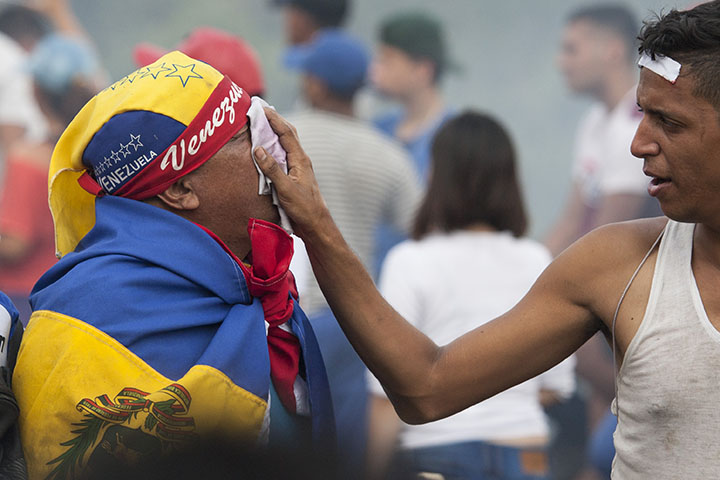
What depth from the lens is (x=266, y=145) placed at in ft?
6.89

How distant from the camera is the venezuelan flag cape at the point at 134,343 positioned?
1.85 metres

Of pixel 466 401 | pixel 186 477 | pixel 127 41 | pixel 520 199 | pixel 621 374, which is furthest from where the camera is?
pixel 127 41

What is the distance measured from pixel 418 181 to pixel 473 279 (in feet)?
5.68

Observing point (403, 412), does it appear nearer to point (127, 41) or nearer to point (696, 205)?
point (696, 205)

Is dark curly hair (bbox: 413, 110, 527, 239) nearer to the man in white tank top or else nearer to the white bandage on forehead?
the man in white tank top

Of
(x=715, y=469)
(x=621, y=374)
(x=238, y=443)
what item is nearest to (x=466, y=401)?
(x=621, y=374)

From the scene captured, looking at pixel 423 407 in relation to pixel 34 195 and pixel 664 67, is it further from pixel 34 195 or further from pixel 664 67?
pixel 34 195

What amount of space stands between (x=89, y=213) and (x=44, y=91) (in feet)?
12.0

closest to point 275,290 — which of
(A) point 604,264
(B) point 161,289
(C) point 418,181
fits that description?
(B) point 161,289

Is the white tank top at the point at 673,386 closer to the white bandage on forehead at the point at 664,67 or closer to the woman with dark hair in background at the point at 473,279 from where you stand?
the white bandage on forehead at the point at 664,67

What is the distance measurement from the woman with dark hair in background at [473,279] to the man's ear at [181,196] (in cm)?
161

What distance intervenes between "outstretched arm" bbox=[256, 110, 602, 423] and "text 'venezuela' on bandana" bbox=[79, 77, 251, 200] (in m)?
0.12

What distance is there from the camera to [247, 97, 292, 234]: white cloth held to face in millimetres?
2092

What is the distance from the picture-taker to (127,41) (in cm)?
803
